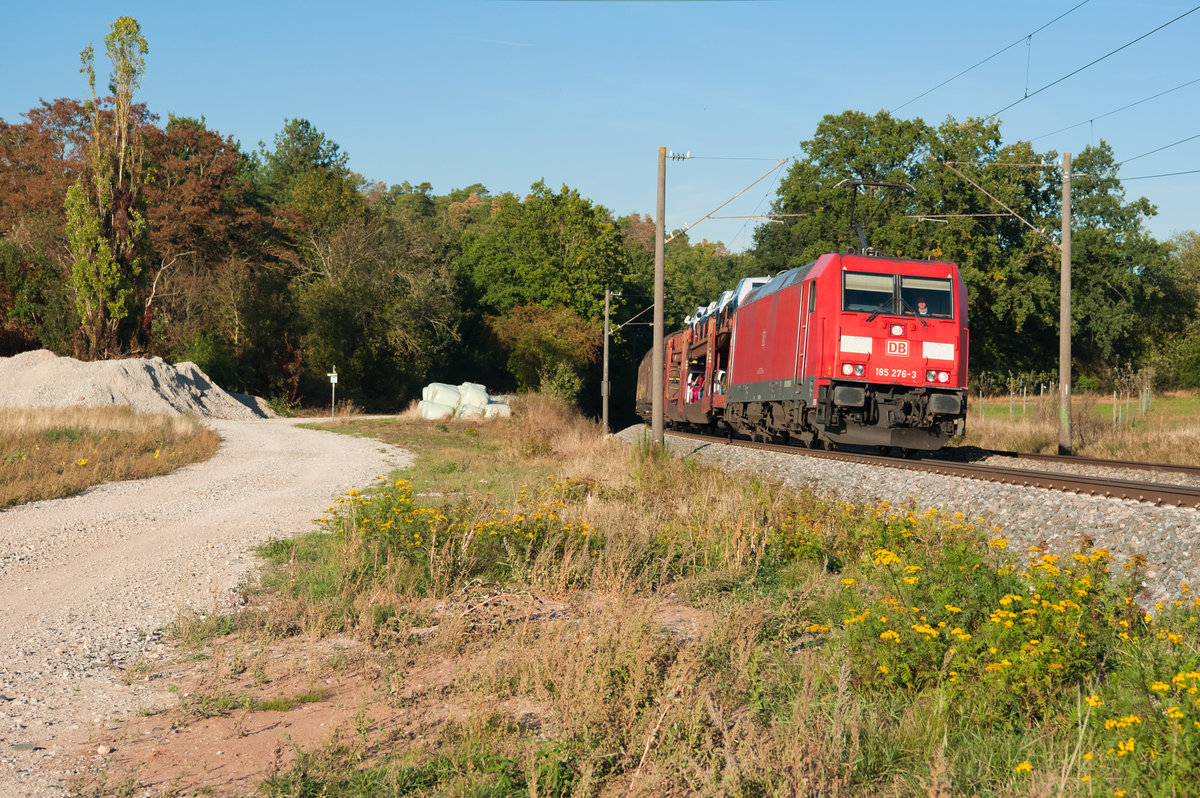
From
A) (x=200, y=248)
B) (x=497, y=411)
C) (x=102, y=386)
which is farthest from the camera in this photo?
(x=200, y=248)

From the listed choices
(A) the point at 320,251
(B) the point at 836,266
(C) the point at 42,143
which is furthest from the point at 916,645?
(C) the point at 42,143

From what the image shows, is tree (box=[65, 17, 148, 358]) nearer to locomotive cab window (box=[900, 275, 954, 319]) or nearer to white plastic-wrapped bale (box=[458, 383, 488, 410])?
white plastic-wrapped bale (box=[458, 383, 488, 410])

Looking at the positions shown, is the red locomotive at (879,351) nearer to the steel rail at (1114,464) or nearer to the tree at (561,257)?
the steel rail at (1114,464)

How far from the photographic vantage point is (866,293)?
1666cm

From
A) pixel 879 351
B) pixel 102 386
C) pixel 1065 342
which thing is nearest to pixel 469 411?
pixel 102 386

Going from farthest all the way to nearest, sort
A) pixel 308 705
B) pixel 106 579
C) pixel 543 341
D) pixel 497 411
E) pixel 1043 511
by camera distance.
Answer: pixel 543 341, pixel 497 411, pixel 1043 511, pixel 106 579, pixel 308 705

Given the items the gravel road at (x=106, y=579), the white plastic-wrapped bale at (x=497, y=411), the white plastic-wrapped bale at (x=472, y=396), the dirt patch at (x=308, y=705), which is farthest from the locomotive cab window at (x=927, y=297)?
the white plastic-wrapped bale at (x=472, y=396)

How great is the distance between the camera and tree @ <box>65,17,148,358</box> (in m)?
36.2

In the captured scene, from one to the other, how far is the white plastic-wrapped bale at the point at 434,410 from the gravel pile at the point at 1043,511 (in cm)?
2638

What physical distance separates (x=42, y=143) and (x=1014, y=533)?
200 feet

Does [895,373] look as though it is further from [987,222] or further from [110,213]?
[987,222]

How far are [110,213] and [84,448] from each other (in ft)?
70.2

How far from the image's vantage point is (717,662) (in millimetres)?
5727

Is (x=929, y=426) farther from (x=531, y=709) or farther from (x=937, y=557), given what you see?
(x=531, y=709)
